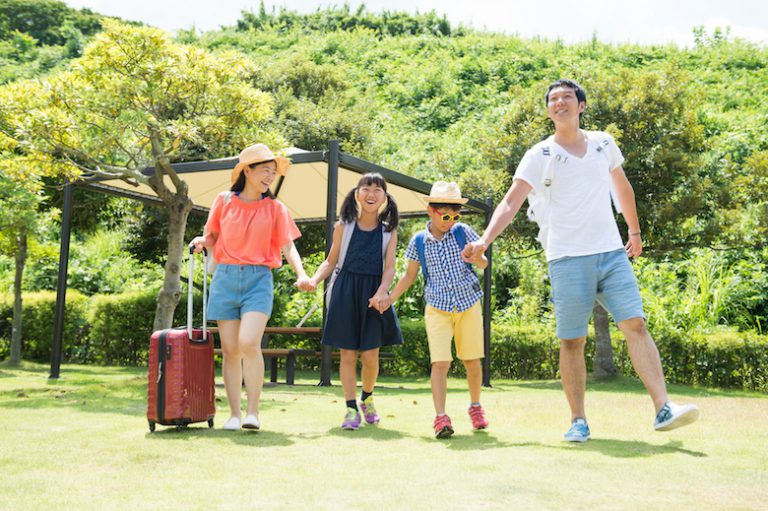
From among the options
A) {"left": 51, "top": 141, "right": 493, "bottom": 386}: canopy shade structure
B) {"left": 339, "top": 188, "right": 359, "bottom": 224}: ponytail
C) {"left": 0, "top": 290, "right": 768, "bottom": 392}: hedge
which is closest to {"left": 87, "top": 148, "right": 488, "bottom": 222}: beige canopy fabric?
{"left": 51, "top": 141, "right": 493, "bottom": 386}: canopy shade structure

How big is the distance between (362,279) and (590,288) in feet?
5.09

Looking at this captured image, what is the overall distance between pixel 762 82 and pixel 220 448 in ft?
99.0

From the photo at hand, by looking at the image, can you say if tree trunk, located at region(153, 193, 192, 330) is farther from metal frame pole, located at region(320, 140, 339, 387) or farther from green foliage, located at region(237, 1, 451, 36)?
green foliage, located at region(237, 1, 451, 36)

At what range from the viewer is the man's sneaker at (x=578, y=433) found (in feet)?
14.2

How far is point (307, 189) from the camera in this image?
1113 centimetres

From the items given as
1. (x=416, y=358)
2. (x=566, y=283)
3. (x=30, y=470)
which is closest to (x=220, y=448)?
(x=30, y=470)

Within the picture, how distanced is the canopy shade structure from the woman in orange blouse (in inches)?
135

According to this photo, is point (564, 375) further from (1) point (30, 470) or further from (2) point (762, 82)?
(2) point (762, 82)

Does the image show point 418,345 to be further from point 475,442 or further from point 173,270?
point 475,442

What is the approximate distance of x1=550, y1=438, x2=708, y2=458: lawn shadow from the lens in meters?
3.85

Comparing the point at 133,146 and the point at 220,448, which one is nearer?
the point at 220,448

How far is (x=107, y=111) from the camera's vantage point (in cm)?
769

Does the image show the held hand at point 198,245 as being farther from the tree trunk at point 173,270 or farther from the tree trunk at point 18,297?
the tree trunk at point 18,297

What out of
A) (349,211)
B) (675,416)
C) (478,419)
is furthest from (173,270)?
(675,416)
